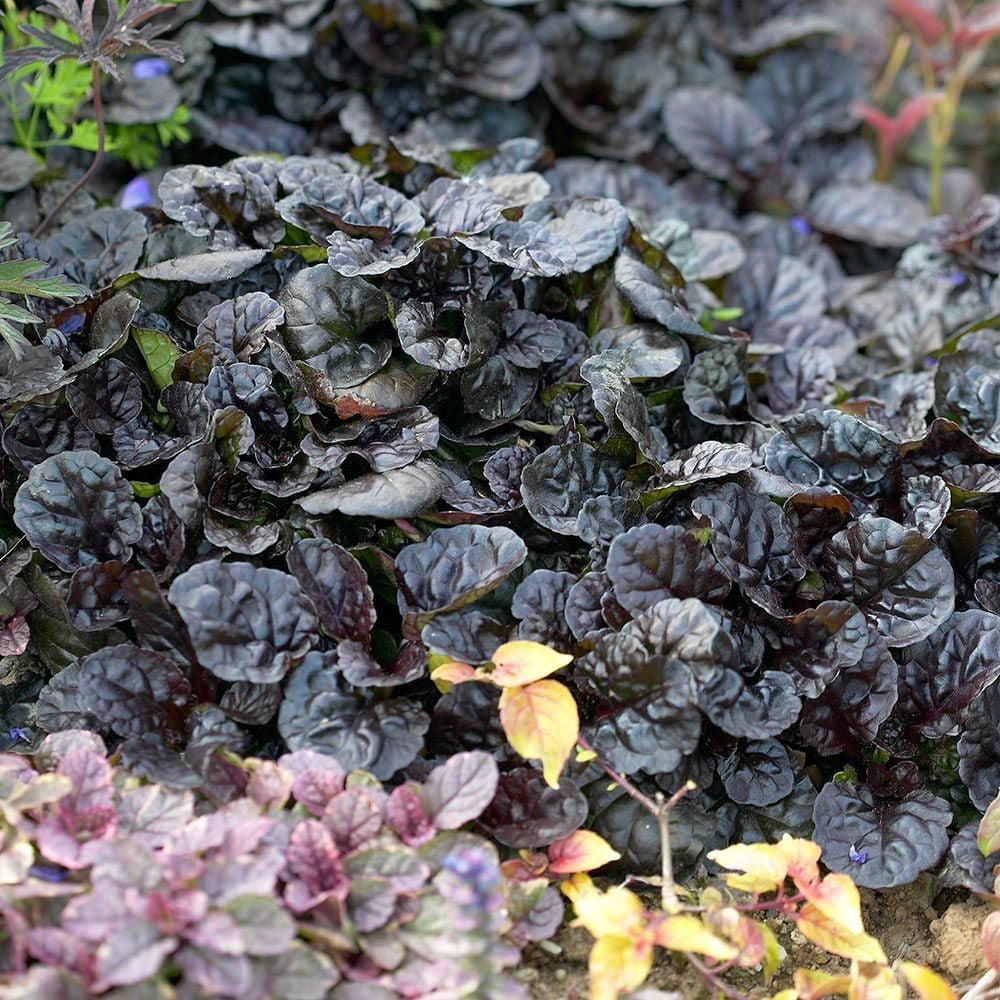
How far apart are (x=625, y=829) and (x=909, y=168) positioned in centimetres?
332

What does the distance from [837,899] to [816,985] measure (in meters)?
0.14

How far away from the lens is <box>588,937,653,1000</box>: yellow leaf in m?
1.53

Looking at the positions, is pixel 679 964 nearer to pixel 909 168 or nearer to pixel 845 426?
pixel 845 426

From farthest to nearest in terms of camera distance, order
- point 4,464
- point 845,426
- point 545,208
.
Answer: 1. point 545,208
2. point 845,426
3. point 4,464

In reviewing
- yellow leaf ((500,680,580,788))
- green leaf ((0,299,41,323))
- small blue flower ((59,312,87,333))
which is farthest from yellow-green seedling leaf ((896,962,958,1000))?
small blue flower ((59,312,87,333))

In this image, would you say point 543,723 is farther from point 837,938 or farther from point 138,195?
point 138,195

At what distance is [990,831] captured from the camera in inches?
73.0

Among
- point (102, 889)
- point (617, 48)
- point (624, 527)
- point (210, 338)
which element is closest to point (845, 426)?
point (624, 527)

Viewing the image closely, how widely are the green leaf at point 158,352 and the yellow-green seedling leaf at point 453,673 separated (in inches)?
33.7

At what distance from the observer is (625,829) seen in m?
1.92

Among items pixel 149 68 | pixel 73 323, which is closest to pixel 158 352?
pixel 73 323

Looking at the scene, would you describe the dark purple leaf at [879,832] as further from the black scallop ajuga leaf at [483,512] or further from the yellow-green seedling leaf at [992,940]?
the yellow-green seedling leaf at [992,940]

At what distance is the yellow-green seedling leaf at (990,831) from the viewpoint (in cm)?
185

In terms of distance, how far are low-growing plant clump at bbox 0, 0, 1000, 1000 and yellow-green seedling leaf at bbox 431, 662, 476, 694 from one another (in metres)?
0.03
